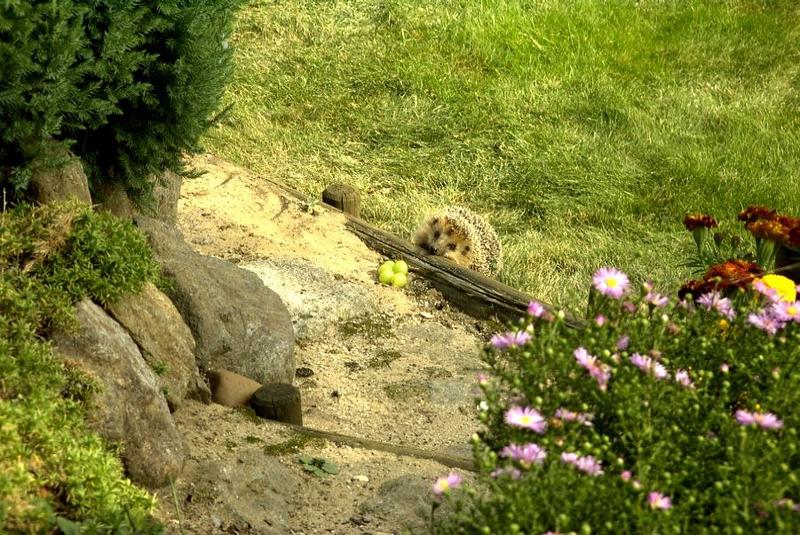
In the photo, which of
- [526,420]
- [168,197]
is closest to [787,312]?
[526,420]

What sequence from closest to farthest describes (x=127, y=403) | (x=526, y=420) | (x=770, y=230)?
(x=526, y=420), (x=127, y=403), (x=770, y=230)

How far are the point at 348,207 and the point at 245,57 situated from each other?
357 cm

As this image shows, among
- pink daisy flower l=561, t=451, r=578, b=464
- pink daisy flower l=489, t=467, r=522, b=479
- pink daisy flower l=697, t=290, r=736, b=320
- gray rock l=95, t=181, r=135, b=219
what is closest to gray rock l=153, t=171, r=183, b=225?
gray rock l=95, t=181, r=135, b=219

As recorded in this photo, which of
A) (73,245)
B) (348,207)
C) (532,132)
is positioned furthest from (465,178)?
(73,245)

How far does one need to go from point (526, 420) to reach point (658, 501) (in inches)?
16.9

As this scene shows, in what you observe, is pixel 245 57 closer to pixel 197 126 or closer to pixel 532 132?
pixel 532 132

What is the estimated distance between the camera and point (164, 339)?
5320 millimetres

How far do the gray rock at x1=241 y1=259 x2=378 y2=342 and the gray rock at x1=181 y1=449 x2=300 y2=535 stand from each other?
2.21 m

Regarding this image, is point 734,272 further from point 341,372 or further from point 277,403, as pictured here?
point 341,372

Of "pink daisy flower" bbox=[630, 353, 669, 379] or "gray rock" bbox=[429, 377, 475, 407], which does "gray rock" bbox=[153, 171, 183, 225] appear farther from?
"pink daisy flower" bbox=[630, 353, 669, 379]

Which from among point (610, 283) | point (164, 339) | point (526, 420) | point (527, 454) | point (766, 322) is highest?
point (766, 322)

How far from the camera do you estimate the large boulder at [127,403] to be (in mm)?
4586

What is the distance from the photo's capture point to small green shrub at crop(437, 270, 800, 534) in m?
2.97

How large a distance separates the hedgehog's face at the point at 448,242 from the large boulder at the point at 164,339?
9.46 feet
